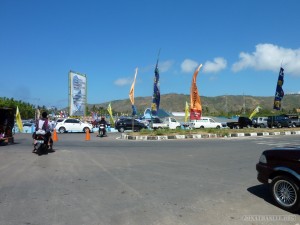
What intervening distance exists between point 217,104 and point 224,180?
17256cm

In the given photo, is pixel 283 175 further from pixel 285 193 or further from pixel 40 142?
pixel 40 142

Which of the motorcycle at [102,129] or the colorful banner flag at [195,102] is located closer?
the motorcycle at [102,129]

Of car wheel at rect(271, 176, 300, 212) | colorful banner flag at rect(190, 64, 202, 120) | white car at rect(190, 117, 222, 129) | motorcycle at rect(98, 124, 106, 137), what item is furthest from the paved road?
white car at rect(190, 117, 222, 129)

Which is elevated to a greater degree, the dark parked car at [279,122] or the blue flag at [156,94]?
the blue flag at [156,94]

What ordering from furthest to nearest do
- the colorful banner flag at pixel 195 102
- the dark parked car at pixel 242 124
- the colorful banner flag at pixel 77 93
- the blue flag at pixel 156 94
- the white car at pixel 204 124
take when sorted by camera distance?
1. the dark parked car at pixel 242 124
2. the white car at pixel 204 124
3. the colorful banner flag at pixel 77 93
4. the colorful banner flag at pixel 195 102
5. the blue flag at pixel 156 94

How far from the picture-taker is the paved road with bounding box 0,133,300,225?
557 cm

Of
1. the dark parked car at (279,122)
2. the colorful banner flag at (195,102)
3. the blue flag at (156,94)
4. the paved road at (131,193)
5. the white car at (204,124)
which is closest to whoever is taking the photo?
the paved road at (131,193)

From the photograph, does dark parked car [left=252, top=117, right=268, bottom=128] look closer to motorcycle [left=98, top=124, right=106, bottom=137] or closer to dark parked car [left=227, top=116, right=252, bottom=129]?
dark parked car [left=227, top=116, right=252, bottom=129]

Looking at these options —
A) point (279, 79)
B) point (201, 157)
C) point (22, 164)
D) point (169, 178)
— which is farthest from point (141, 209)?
point (279, 79)

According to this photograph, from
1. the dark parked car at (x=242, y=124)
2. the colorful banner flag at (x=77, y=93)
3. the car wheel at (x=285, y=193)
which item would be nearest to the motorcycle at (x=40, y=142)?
the car wheel at (x=285, y=193)

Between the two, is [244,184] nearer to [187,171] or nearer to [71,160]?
[187,171]

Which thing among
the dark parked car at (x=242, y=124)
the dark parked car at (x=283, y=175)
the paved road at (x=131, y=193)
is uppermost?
the dark parked car at (x=242, y=124)

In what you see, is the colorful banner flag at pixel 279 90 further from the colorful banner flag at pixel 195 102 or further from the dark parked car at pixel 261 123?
the dark parked car at pixel 261 123

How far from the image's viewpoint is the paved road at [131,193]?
5570 mm
